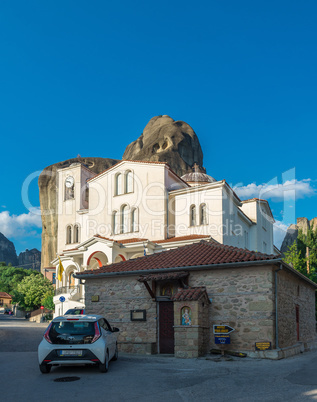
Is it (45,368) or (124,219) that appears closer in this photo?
(45,368)

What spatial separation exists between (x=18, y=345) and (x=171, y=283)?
7479mm

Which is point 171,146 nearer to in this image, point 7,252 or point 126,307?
point 126,307

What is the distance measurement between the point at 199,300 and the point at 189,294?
416 millimetres

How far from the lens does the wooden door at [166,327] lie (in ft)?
51.5

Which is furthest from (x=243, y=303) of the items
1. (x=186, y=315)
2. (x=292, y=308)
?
(x=292, y=308)

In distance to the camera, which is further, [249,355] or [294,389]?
[249,355]

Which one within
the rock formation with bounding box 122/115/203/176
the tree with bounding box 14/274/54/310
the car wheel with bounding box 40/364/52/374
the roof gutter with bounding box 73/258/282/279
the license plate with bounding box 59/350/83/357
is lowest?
the tree with bounding box 14/274/54/310

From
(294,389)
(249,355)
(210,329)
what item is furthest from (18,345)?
(294,389)

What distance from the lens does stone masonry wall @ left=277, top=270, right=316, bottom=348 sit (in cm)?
1527

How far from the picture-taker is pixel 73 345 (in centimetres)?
1020

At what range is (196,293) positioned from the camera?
565 inches

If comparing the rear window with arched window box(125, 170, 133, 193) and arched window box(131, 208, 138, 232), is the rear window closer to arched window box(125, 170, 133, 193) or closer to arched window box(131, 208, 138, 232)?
arched window box(131, 208, 138, 232)

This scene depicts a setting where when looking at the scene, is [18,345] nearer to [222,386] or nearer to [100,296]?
[100,296]

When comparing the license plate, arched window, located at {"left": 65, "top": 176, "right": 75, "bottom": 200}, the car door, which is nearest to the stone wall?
the car door
